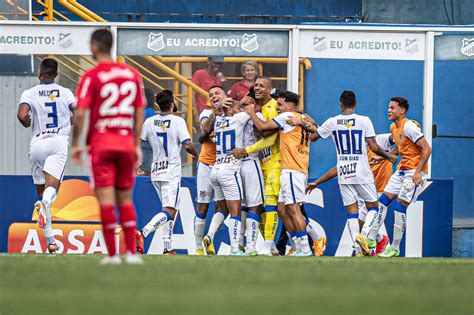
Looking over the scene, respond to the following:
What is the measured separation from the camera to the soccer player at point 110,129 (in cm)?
889

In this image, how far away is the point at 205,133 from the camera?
1525cm

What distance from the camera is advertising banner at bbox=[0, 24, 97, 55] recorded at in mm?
16750

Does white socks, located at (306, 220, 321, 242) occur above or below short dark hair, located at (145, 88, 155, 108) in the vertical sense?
below

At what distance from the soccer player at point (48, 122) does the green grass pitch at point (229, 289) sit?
3.77 m

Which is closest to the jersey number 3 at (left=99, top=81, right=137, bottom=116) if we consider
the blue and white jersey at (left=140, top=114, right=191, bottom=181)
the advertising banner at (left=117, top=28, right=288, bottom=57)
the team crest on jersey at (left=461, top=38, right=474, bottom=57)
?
the blue and white jersey at (left=140, top=114, right=191, bottom=181)

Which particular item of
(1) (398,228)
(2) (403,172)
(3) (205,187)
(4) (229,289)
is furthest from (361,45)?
(4) (229,289)

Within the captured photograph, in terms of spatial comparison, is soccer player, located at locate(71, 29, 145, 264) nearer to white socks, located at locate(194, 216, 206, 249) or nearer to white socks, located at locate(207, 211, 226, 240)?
white socks, located at locate(207, 211, 226, 240)

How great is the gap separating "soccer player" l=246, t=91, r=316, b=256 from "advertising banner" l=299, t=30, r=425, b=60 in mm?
2627

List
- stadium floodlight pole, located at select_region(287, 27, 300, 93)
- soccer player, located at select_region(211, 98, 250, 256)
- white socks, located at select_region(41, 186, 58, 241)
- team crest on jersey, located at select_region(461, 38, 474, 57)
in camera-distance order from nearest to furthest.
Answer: white socks, located at select_region(41, 186, 58, 241), soccer player, located at select_region(211, 98, 250, 256), stadium floodlight pole, located at select_region(287, 27, 300, 93), team crest on jersey, located at select_region(461, 38, 474, 57)

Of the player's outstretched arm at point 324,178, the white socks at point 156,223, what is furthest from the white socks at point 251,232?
the player's outstretched arm at point 324,178

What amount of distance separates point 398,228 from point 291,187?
1.96 metres

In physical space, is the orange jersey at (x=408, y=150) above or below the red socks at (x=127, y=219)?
above

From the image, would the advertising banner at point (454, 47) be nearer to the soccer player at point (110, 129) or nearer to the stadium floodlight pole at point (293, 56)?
the stadium floodlight pole at point (293, 56)

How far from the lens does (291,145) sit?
1450cm
